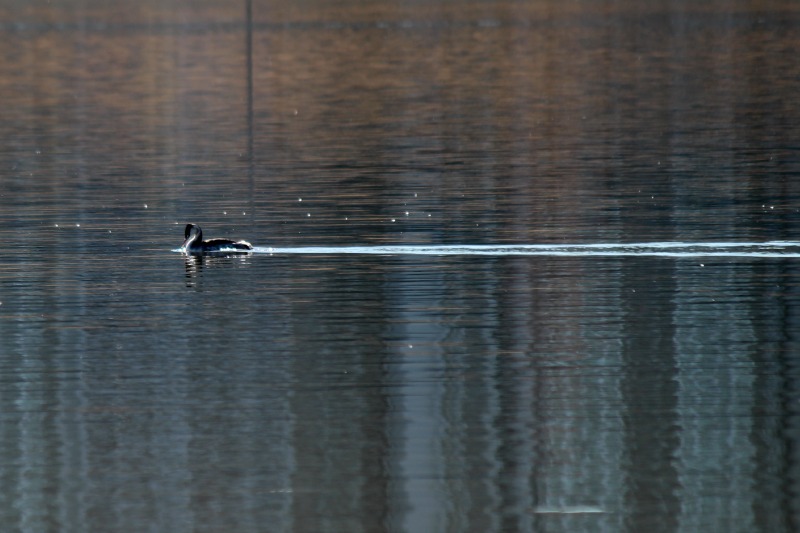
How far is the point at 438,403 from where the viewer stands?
50.5 ft

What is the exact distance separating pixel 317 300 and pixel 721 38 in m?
90.1

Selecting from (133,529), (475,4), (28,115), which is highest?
(475,4)

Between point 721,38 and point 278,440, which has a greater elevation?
point 721,38

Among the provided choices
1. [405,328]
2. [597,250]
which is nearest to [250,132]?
[597,250]

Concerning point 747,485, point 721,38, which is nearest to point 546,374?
point 747,485

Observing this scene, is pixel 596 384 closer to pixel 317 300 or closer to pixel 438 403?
pixel 438 403

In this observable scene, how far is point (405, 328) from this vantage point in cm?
1873

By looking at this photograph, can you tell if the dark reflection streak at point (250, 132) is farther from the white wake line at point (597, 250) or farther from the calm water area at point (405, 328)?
the white wake line at point (597, 250)

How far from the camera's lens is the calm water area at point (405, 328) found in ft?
42.5

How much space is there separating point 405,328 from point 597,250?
20.1 feet

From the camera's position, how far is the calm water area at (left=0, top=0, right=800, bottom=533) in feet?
42.5

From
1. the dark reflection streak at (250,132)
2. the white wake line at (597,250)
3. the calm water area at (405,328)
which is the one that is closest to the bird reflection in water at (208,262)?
the calm water area at (405,328)

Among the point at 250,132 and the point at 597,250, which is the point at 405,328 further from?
the point at 250,132

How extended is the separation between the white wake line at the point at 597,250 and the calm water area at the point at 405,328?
0.27 ft
